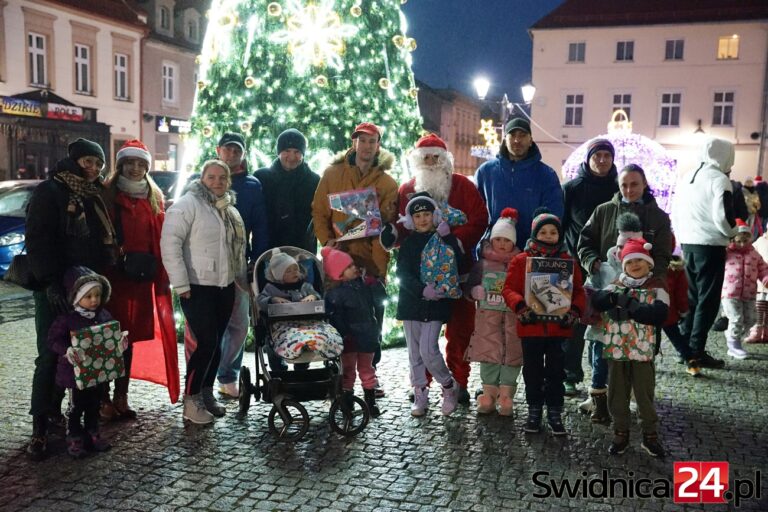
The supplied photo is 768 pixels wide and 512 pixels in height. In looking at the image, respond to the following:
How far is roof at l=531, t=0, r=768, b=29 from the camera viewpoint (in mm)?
34375

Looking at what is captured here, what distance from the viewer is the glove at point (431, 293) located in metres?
5.58

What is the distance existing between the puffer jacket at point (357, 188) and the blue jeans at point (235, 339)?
0.86m

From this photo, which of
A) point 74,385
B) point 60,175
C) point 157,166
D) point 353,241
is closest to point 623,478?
point 353,241

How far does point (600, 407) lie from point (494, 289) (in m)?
1.23

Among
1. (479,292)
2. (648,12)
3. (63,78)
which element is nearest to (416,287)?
(479,292)

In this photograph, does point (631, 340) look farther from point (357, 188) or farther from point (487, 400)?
point (357, 188)

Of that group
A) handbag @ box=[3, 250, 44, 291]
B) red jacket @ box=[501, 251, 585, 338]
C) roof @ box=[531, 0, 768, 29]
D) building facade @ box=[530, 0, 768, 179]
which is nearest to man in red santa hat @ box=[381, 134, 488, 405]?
red jacket @ box=[501, 251, 585, 338]

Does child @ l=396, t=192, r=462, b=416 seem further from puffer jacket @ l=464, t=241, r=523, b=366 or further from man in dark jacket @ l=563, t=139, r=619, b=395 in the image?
man in dark jacket @ l=563, t=139, r=619, b=395

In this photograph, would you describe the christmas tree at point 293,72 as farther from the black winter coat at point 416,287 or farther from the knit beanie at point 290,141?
the black winter coat at point 416,287

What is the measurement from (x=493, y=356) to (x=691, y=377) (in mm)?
2535

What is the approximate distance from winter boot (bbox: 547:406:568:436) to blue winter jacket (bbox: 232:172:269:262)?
270cm

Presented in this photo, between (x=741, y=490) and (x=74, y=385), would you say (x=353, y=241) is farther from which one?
(x=741, y=490)

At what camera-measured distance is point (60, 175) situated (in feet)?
16.0

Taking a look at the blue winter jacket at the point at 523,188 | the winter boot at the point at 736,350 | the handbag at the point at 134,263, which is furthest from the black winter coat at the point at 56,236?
the winter boot at the point at 736,350
